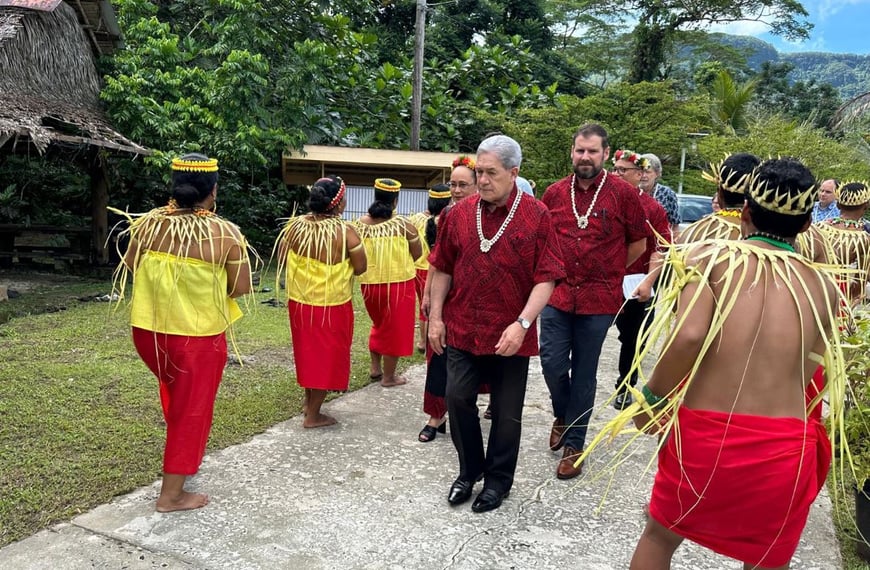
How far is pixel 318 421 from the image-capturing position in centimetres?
459

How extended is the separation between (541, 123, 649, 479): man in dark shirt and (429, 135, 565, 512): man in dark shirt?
62cm

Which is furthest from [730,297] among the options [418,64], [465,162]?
[418,64]

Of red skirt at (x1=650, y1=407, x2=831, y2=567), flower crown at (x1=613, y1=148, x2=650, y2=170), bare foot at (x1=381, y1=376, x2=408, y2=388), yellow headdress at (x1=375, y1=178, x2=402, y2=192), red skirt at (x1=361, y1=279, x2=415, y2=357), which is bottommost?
bare foot at (x1=381, y1=376, x2=408, y2=388)

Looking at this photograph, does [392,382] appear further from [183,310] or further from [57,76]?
[57,76]

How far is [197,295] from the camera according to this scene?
133 inches

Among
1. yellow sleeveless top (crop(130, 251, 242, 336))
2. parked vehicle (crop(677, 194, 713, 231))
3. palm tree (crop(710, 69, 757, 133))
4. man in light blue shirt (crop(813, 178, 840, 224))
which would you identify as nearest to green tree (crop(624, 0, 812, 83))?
palm tree (crop(710, 69, 757, 133))

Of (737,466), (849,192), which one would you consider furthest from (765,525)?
(849,192)

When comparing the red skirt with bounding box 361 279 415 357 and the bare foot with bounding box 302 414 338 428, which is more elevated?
the red skirt with bounding box 361 279 415 357

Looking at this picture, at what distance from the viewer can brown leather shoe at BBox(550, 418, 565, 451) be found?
4.20m

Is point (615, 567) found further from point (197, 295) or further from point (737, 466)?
point (197, 295)

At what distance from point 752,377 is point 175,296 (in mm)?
2551

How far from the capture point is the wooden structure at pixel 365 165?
521 inches

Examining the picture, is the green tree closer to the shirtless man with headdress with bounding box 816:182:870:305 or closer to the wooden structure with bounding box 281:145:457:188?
the wooden structure with bounding box 281:145:457:188

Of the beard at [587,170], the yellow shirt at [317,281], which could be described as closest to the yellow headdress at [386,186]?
the yellow shirt at [317,281]
